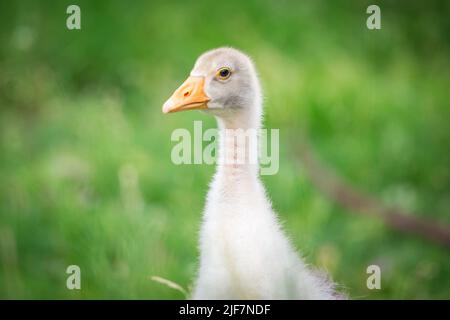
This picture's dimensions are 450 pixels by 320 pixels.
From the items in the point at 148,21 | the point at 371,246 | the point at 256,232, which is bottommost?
the point at 371,246

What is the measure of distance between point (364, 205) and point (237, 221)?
2.44m

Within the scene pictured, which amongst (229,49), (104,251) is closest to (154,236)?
(104,251)

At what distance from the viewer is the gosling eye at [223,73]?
10.2ft

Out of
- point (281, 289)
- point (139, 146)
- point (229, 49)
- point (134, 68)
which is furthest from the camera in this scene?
point (134, 68)

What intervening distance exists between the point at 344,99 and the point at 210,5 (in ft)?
3.96

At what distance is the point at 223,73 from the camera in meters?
3.13

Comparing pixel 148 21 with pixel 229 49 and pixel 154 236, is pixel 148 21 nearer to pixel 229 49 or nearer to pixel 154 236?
pixel 154 236

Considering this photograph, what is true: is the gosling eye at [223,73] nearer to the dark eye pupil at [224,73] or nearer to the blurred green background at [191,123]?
the dark eye pupil at [224,73]

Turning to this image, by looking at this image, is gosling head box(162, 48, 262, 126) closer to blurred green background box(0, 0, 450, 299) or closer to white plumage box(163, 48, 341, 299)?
white plumage box(163, 48, 341, 299)

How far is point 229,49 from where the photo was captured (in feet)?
10.4

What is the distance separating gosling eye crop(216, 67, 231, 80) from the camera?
123 inches

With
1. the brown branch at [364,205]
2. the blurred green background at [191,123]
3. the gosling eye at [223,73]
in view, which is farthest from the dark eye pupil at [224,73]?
the brown branch at [364,205]

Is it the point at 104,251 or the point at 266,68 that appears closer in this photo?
the point at 104,251

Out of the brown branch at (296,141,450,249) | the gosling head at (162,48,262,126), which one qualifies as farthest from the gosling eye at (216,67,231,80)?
the brown branch at (296,141,450,249)
